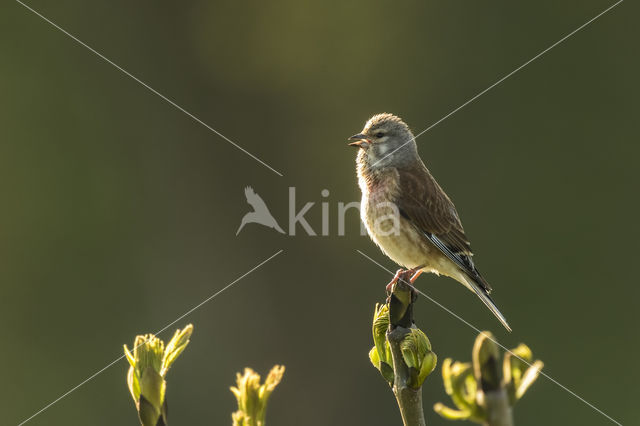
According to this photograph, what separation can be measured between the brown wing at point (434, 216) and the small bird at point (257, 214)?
11.7 ft

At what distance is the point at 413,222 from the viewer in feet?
13.9

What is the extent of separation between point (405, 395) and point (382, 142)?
3361 millimetres

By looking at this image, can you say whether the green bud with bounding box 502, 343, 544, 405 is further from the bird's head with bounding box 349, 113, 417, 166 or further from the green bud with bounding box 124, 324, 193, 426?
the bird's head with bounding box 349, 113, 417, 166

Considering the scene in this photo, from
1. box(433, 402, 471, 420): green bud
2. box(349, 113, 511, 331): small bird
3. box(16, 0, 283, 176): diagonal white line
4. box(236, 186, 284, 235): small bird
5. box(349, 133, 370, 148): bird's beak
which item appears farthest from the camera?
box(16, 0, 283, 176): diagonal white line

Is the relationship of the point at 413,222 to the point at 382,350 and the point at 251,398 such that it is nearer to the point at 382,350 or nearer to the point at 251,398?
the point at 382,350

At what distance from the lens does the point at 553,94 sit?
28.9ft

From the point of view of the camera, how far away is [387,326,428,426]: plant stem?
4.07ft

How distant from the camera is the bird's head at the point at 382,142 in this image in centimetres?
453

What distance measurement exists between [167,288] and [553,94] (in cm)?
460

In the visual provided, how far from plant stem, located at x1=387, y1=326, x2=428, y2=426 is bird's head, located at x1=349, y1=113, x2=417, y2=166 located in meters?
3.18

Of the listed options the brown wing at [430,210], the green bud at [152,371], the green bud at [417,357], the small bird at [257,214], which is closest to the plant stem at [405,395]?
the green bud at [417,357]

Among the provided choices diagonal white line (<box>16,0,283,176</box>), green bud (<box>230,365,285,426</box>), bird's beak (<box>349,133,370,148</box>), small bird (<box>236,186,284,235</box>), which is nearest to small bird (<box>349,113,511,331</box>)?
bird's beak (<box>349,133,370,148</box>)

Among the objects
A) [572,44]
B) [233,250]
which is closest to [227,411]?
[233,250]

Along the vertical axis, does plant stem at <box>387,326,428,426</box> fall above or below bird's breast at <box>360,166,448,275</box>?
below
